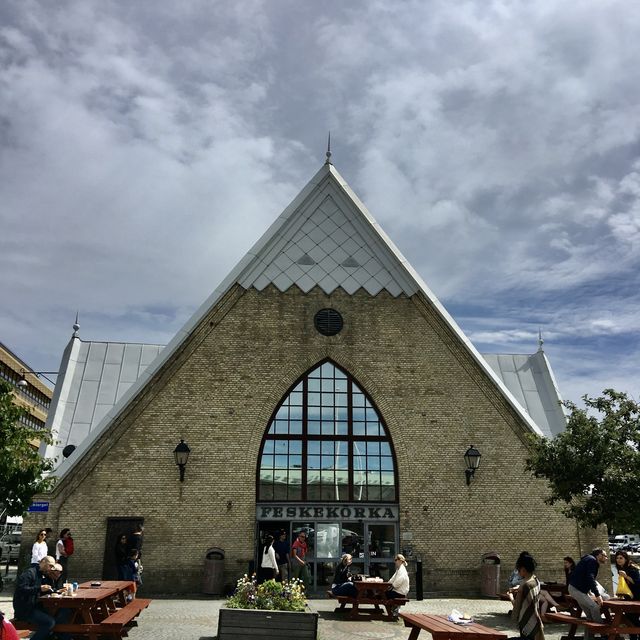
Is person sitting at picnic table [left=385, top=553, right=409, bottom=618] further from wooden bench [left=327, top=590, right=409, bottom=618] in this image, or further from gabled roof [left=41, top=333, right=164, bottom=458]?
gabled roof [left=41, top=333, right=164, bottom=458]

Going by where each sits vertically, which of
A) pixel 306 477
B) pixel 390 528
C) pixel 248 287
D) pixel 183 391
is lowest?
pixel 390 528

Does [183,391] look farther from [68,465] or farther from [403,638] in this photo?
[403,638]

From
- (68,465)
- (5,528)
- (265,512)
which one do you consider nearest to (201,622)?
(265,512)

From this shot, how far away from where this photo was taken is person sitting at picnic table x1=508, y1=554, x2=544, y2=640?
23.5 ft

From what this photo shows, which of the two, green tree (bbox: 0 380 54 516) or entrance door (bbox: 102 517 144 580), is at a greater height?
green tree (bbox: 0 380 54 516)

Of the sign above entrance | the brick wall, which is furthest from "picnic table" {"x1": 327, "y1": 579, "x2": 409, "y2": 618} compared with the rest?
the brick wall

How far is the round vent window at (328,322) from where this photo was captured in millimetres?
19828

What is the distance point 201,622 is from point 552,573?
1093cm

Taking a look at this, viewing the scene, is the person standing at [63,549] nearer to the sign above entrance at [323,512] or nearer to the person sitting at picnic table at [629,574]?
the sign above entrance at [323,512]

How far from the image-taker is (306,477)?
18547 millimetres

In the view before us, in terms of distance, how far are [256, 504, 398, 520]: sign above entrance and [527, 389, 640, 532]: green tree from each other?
490 cm

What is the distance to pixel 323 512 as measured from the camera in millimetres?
18172

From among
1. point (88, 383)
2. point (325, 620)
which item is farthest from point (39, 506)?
point (325, 620)

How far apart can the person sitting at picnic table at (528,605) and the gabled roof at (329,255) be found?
1258 cm
